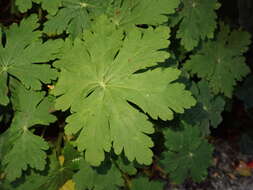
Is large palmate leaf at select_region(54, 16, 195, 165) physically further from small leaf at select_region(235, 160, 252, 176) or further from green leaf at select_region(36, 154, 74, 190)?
small leaf at select_region(235, 160, 252, 176)

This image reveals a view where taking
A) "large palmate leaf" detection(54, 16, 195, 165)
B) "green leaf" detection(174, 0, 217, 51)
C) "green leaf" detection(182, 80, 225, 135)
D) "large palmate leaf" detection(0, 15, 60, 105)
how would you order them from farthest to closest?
"green leaf" detection(182, 80, 225, 135)
"green leaf" detection(174, 0, 217, 51)
"large palmate leaf" detection(0, 15, 60, 105)
"large palmate leaf" detection(54, 16, 195, 165)

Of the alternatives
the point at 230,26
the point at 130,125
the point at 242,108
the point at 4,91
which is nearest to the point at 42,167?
the point at 4,91

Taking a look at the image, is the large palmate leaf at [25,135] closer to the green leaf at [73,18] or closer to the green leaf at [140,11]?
the green leaf at [73,18]

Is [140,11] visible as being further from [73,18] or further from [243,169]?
[243,169]

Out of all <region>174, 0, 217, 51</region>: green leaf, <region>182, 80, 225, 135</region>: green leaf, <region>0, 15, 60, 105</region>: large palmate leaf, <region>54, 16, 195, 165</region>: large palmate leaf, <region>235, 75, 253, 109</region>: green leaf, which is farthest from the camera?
<region>235, 75, 253, 109</region>: green leaf

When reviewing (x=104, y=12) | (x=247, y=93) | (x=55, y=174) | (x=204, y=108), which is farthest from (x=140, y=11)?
(x=247, y=93)

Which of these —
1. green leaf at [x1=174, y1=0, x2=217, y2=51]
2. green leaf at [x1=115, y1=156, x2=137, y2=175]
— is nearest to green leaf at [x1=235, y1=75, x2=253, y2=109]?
green leaf at [x1=174, y1=0, x2=217, y2=51]
